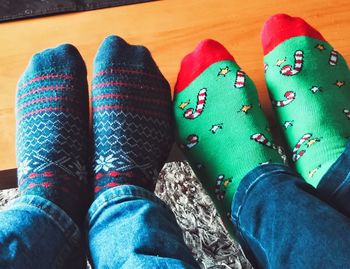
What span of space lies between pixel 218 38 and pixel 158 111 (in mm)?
159

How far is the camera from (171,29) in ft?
2.53

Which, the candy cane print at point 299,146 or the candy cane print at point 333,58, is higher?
the candy cane print at point 333,58

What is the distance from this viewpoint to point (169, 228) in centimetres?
57

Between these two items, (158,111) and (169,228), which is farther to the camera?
(158,111)

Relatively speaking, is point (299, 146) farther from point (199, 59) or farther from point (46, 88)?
point (46, 88)

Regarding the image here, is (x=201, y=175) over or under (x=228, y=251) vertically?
over

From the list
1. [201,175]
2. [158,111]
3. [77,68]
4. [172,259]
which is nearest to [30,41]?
[77,68]

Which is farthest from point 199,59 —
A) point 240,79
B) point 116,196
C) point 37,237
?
point 37,237

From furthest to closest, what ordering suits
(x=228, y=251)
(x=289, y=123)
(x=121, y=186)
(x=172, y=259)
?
(x=228, y=251) < (x=289, y=123) < (x=121, y=186) < (x=172, y=259)

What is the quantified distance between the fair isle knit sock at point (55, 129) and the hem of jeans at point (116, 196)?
1.7 inches

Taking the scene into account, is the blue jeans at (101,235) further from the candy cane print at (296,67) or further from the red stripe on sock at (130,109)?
the candy cane print at (296,67)

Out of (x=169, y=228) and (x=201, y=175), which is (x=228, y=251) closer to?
(x=201, y=175)

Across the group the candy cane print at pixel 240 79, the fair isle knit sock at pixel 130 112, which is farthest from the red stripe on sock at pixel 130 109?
the candy cane print at pixel 240 79

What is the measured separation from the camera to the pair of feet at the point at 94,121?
0.66 metres
